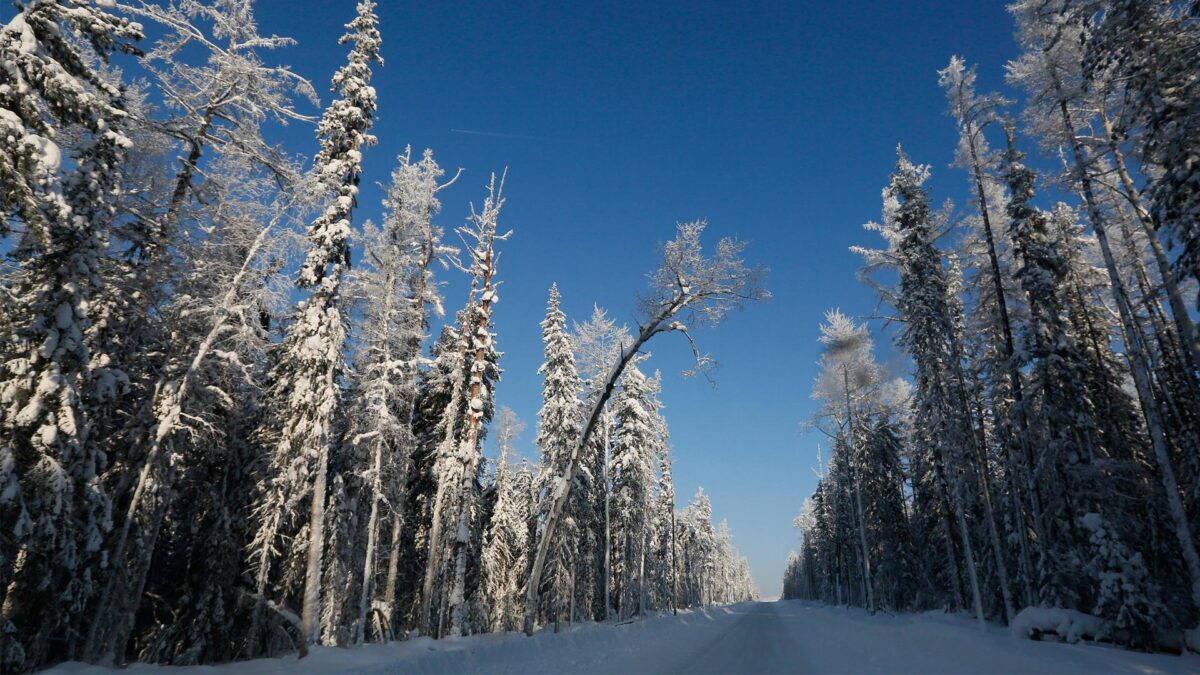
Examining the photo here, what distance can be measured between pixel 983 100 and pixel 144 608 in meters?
32.9

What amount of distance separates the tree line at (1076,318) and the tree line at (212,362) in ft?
29.7

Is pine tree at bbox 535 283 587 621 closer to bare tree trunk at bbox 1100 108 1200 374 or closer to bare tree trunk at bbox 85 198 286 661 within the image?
bare tree trunk at bbox 85 198 286 661

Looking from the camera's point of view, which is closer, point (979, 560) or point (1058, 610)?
point (1058, 610)

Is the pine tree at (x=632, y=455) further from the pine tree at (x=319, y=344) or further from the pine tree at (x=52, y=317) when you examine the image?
the pine tree at (x=52, y=317)

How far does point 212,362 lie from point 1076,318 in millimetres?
30279

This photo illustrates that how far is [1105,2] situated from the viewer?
36.4 ft

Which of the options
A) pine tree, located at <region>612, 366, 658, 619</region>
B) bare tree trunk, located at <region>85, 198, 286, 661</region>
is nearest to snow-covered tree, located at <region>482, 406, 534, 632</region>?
pine tree, located at <region>612, 366, 658, 619</region>

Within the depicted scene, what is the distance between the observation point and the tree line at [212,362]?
28.9ft

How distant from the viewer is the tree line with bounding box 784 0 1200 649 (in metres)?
11.4

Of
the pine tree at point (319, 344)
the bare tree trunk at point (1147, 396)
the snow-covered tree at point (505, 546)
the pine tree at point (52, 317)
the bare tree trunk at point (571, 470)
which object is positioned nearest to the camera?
the pine tree at point (52, 317)

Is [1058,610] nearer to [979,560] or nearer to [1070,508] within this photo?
[1070,508]

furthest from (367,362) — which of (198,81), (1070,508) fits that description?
(1070,508)

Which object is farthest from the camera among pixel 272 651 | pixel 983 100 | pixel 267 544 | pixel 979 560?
pixel 979 560

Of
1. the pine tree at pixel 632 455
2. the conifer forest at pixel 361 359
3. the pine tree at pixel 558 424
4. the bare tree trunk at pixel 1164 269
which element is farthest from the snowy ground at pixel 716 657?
the pine tree at pixel 632 455
